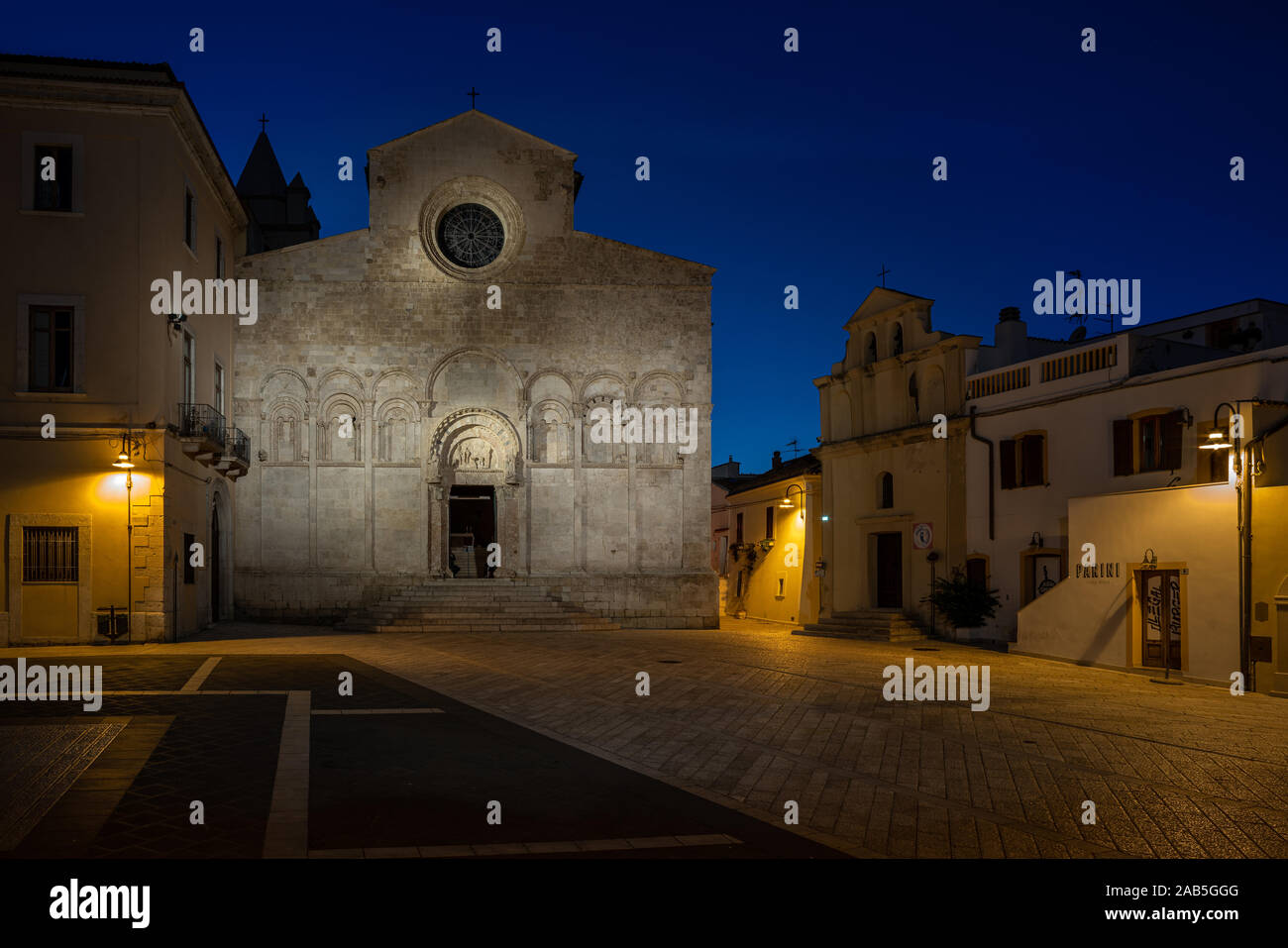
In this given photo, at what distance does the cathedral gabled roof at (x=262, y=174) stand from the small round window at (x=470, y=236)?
2457 cm

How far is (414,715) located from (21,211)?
16.9 metres

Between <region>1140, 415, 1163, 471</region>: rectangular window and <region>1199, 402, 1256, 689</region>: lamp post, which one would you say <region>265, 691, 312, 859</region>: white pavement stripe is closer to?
<region>1199, 402, 1256, 689</region>: lamp post

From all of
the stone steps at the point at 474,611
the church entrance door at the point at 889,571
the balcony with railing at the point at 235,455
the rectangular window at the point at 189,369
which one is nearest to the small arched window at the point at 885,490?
the church entrance door at the point at 889,571

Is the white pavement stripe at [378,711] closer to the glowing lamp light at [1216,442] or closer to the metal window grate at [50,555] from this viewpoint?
the metal window grate at [50,555]

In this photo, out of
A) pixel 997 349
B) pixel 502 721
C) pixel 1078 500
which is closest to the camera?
pixel 502 721

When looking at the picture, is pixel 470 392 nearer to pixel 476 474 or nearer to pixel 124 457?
pixel 476 474

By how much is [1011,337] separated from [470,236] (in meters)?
17.0

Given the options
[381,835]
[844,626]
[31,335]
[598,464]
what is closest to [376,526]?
[598,464]

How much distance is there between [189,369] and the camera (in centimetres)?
2542

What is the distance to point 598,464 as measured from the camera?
32.4 m

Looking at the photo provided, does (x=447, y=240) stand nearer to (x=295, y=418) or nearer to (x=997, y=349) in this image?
(x=295, y=418)

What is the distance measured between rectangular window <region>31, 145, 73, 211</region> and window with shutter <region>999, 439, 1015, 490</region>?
21.8 metres

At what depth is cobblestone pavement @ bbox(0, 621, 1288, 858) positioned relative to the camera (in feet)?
23.7

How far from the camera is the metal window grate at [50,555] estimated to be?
21.4m
